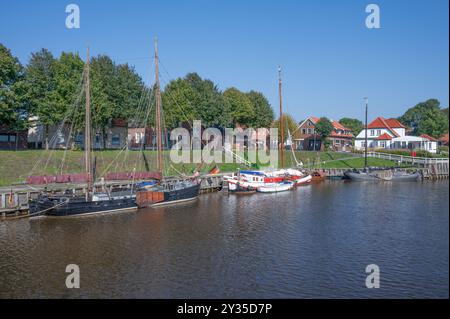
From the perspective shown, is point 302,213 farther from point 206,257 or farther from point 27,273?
point 27,273

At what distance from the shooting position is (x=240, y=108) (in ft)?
298

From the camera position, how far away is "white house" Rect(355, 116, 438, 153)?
10456 centimetres

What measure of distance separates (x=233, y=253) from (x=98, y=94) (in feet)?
143

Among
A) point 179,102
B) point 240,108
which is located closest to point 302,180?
point 179,102

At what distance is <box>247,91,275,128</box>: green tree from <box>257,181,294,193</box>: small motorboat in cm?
3734

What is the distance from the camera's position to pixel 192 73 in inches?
3371

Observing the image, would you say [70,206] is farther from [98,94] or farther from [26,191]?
Result: [98,94]

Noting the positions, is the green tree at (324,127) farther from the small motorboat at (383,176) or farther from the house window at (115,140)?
the house window at (115,140)

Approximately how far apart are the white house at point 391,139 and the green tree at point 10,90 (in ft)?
286

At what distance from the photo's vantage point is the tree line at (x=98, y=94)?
56.9 m
